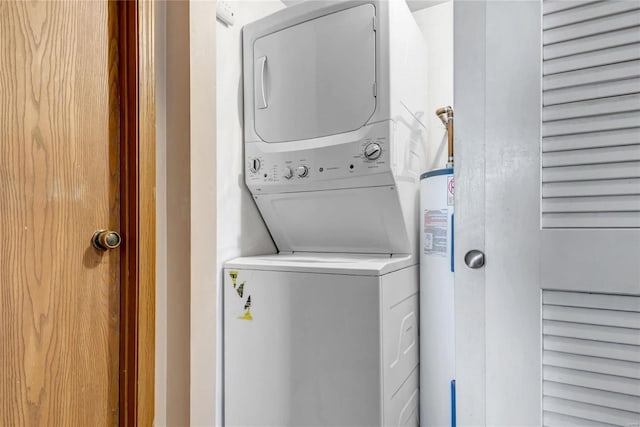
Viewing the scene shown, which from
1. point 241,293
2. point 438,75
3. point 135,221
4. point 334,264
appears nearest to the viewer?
point 135,221

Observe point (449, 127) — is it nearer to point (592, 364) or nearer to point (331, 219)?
point (331, 219)

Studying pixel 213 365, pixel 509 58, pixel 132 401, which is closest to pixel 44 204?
pixel 132 401

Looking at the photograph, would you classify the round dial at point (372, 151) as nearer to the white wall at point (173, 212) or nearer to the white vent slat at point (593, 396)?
the white wall at point (173, 212)

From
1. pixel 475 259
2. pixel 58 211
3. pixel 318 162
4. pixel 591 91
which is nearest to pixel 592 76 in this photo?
pixel 591 91

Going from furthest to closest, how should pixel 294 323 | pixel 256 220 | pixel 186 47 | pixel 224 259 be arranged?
pixel 256 220 < pixel 224 259 < pixel 294 323 < pixel 186 47

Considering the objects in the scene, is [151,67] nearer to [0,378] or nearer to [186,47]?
[186,47]

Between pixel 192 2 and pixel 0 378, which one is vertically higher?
pixel 192 2

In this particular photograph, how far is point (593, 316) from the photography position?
790 mm

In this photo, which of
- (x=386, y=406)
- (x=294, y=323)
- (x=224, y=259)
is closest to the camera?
(x=386, y=406)

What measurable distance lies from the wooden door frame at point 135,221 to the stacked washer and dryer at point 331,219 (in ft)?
1.75

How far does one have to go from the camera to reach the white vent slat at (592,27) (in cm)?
75

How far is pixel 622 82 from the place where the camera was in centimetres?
76

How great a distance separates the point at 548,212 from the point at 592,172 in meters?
0.12

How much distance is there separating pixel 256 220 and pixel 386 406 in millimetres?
997
